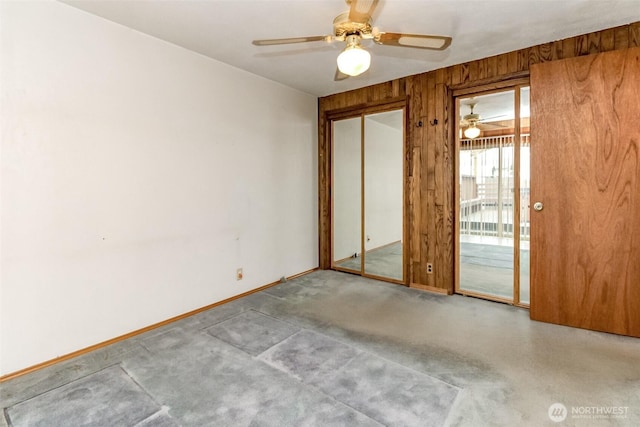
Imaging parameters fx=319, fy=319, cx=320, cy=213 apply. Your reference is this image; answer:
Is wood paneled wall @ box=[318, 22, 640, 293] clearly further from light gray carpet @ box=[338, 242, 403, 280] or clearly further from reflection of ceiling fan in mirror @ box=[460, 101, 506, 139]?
light gray carpet @ box=[338, 242, 403, 280]

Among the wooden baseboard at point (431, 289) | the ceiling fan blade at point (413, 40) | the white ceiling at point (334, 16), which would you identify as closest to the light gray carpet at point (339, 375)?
the wooden baseboard at point (431, 289)

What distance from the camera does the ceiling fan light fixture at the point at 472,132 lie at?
3648 millimetres

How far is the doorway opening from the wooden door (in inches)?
17.7

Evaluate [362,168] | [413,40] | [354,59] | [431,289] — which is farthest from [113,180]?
[431,289]

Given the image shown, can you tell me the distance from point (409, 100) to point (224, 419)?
3.50 meters

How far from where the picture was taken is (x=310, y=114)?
14.4ft

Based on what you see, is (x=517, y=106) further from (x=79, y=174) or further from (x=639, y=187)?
(x=79, y=174)

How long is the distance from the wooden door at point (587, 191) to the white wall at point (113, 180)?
277 cm

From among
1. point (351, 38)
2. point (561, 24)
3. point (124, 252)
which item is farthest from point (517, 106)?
point (124, 252)

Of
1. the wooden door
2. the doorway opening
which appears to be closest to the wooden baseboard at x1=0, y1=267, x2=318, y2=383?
the doorway opening

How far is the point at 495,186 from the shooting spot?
350 cm

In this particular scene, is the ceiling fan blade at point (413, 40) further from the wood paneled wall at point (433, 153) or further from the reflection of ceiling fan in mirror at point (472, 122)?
the reflection of ceiling fan in mirror at point (472, 122)

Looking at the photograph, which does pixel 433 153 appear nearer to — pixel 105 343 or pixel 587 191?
pixel 587 191

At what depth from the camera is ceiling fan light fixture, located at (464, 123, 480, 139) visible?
3.65 metres
